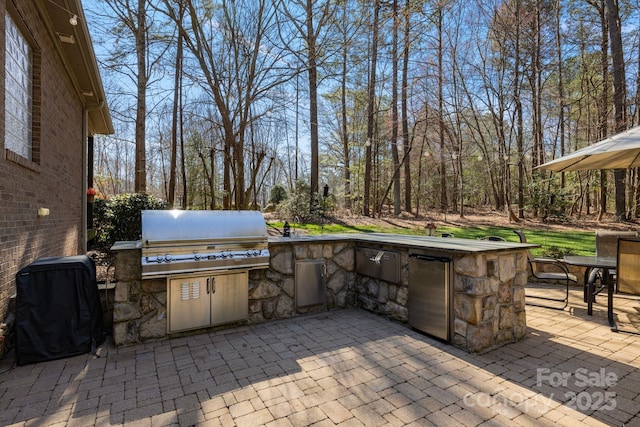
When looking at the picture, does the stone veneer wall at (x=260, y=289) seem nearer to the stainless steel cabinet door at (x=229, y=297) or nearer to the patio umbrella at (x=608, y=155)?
the stainless steel cabinet door at (x=229, y=297)

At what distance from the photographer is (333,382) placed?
2416 mm

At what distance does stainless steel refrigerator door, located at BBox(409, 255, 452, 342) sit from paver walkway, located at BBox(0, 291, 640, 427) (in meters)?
0.13

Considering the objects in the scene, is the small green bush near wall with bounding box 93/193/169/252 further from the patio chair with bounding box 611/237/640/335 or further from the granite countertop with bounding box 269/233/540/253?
the patio chair with bounding box 611/237/640/335

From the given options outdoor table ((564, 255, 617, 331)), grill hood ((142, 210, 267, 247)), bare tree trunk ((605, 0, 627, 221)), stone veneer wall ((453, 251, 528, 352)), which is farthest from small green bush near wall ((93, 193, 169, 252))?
bare tree trunk ((605, 0, 627, 221))

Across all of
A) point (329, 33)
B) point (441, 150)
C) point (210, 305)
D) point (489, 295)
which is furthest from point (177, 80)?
point (441, 150)

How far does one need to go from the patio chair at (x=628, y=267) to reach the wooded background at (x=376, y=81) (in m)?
4.62

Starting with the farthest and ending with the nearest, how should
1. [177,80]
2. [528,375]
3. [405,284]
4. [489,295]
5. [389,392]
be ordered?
[177,80], [405,284], [489,295], [528,375], [389,392]

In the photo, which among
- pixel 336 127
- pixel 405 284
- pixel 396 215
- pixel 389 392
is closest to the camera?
pixel 389 392

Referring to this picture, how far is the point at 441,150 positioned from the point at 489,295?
44.8 feet

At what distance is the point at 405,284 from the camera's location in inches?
141

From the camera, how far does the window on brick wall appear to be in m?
3.19

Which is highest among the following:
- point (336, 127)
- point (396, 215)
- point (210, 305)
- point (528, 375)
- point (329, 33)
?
point (336, 127)

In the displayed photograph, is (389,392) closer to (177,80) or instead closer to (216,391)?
(216,391)

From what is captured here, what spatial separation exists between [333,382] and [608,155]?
4.09 m
